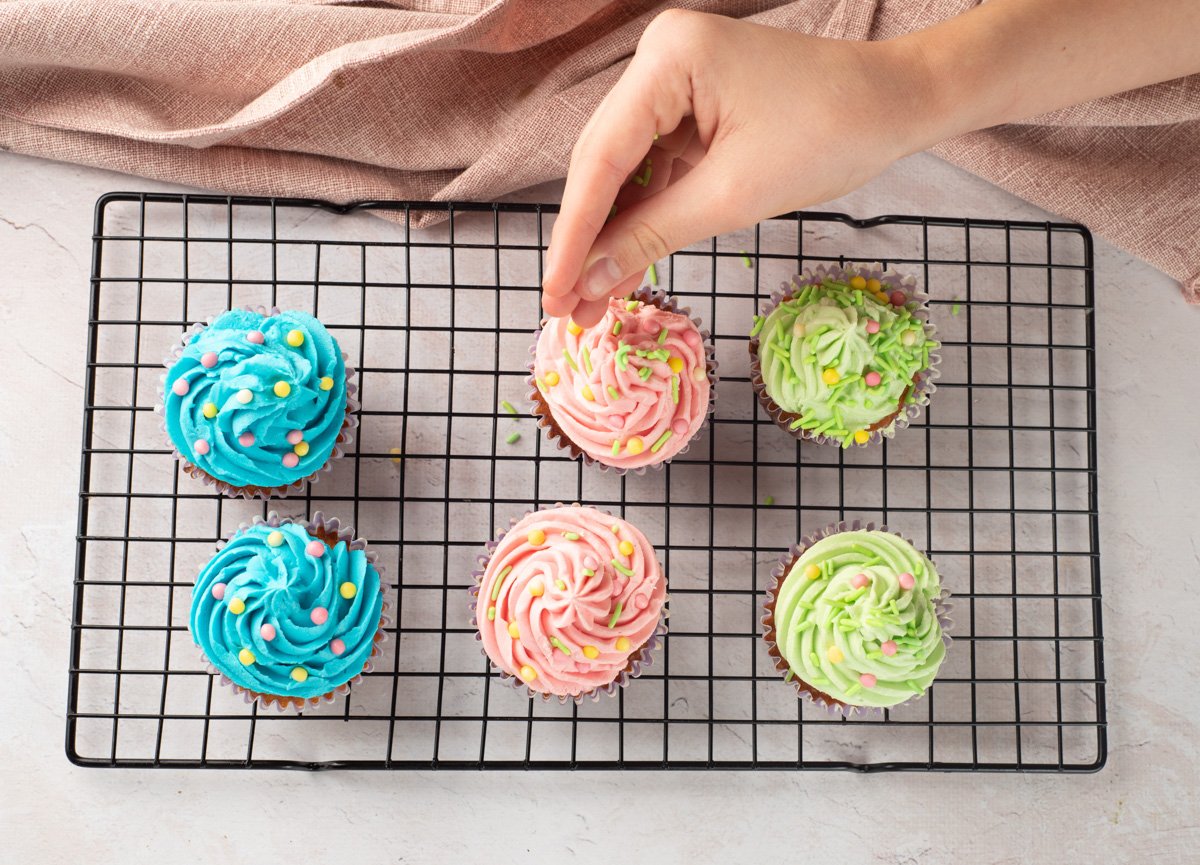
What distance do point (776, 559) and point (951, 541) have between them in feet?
1.49

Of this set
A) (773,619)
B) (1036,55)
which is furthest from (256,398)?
(1036,55)

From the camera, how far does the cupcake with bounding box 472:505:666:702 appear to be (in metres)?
2.05

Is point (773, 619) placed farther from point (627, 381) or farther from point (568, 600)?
point (627, 381)

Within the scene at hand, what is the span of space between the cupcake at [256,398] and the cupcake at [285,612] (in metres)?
0.16

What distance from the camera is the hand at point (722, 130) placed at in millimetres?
1697

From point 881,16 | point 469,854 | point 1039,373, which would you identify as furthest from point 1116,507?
point 469,854

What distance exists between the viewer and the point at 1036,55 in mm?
1872

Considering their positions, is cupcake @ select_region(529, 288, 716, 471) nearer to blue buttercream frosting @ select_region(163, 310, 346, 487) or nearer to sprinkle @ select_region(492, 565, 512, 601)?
Answer: sprinkle @ select_region(492, 565, 512, 601)

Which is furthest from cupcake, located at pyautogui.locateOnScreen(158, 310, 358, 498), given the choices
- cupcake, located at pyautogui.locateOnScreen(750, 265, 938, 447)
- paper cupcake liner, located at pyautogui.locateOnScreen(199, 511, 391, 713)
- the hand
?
cupcake, located at pyautogui.locateOnScreen(750, 265, 938, 447)

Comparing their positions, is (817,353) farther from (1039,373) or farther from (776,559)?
(1039,373)

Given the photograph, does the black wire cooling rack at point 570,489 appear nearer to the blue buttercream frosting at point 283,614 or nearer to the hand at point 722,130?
the blue buttercream frosting at point 283,614

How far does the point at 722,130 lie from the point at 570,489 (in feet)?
3.34

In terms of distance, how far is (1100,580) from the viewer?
97.6 inches

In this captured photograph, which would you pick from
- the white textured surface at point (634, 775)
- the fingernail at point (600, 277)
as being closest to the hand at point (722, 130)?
the fingernail at point (600, 277)
